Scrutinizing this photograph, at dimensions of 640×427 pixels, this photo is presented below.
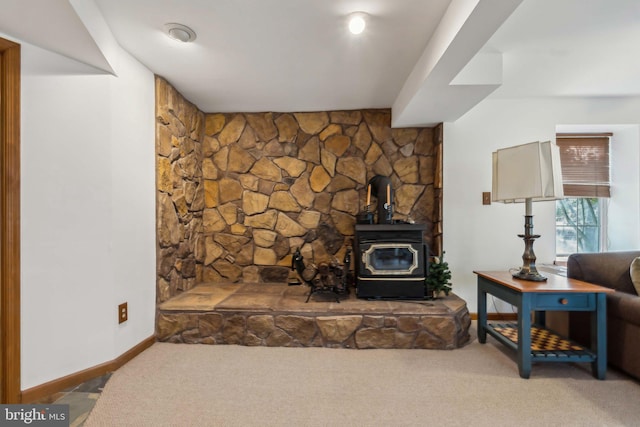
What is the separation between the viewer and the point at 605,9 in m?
1.57

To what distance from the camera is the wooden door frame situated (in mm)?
1503

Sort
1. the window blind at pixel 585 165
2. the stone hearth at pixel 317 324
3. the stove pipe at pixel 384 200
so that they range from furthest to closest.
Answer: the window blind at pixel 585 165
the stove pipe at pixel 384 200
the stone hearth at pixel 317 324

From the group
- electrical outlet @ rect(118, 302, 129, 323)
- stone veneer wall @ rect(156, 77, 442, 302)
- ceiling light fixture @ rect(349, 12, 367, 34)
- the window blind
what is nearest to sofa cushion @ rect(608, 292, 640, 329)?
stone veneer wall @ rect(156, 77, 442, 302)

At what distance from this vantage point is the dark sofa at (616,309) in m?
1.75

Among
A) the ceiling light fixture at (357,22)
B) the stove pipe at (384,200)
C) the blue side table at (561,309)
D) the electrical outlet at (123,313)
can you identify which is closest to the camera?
the ceiling light fixture at (357,22)

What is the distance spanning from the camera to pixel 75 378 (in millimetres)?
1710

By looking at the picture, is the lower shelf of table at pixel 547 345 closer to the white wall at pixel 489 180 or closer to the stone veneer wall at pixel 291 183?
the white wall at pixel 489 180

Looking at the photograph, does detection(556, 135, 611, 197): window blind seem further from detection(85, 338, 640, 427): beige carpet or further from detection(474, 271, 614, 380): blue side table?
detection(85, 338, 640, 427): beige carpet

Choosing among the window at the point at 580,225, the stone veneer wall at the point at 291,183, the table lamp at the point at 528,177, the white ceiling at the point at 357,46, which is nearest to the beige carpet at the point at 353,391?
the table lamp at the point at 528,177

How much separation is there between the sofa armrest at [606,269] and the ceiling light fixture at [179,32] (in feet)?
10.1

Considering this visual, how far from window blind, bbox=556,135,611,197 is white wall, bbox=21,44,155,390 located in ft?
13.1

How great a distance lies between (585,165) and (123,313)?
439cm

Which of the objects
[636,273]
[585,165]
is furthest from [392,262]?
[585,165]

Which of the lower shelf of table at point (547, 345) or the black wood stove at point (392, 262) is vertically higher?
the black wood stove at point (392, 262)
